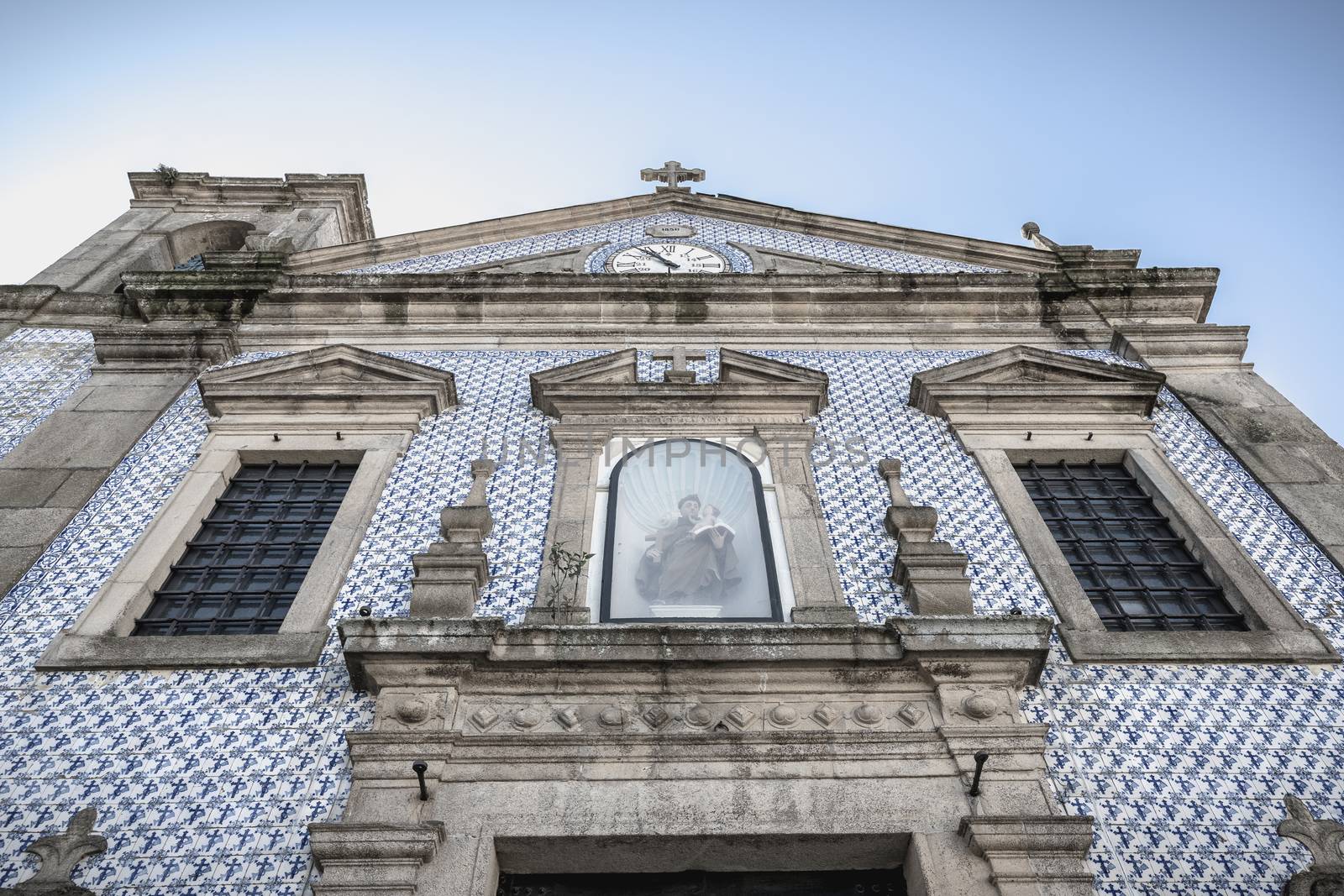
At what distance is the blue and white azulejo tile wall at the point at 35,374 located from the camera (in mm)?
8883

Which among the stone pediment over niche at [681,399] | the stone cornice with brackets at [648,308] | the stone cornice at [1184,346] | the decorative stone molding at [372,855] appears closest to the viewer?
the decorative stone molding at [372,855]

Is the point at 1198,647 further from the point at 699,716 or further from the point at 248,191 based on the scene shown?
the point at 248,191

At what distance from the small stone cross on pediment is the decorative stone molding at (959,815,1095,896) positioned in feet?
16.0

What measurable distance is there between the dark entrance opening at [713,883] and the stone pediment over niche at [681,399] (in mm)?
4059

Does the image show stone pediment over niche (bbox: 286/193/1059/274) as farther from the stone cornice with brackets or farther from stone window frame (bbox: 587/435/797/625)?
stone window frame (bbox: 587/435/797/625)

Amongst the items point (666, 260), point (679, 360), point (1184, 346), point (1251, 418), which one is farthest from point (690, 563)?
point (1184, 346)

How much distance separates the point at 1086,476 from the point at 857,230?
15.4 ft

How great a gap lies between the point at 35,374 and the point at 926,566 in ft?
27.1

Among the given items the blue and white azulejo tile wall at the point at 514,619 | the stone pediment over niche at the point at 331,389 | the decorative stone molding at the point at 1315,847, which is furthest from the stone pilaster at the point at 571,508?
the decorative stone molding at the point at 1315,847

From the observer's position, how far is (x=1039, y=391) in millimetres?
8922

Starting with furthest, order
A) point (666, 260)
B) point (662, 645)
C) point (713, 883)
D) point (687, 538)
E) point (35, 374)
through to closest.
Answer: point (666, 260) → point (35, 374) → point (687, 538) → point (662, 645) → point (713, 883)

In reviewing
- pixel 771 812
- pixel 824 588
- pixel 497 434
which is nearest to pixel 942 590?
pixel 824 588

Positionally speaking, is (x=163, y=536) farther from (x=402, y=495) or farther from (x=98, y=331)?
(x=98, y=331)

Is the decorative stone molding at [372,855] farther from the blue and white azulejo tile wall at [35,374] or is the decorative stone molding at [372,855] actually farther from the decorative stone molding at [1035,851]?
the blue and white azulejo tile wall at [35,374]
